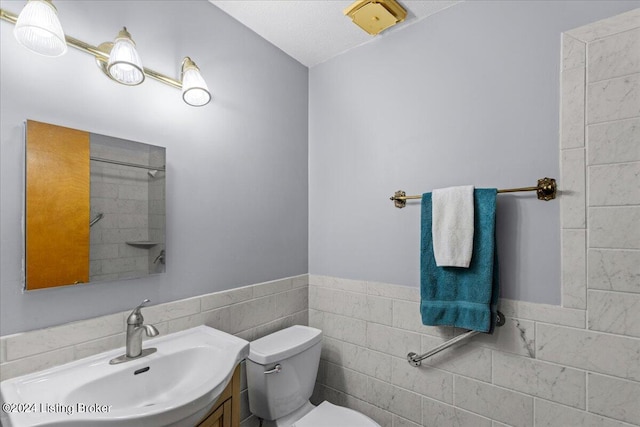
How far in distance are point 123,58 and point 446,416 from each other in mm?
1959

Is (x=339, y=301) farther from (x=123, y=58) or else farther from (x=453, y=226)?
(x=123, y=58)

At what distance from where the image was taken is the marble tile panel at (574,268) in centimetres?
117

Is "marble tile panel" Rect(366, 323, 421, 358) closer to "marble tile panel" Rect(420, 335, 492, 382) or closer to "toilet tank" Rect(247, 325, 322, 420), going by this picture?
"marble tile panel" Rect(420, 335, 492, 382)

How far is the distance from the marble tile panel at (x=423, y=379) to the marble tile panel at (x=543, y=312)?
0.42 metres

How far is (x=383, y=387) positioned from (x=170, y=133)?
164 centimetres

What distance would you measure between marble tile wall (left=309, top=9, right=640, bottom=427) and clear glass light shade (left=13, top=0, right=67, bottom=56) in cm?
175

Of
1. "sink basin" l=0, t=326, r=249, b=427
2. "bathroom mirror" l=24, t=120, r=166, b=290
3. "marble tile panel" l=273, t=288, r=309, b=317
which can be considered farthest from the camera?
"marble tile panel" l=273, t=288, r=309, b=317

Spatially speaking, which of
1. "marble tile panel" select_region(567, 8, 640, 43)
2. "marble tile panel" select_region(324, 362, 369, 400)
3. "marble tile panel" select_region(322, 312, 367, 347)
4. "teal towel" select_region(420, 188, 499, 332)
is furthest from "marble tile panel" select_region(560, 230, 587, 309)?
"marble tile panel" select_region(324, 362, 369, 400)

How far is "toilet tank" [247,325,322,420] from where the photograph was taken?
4.67 feet

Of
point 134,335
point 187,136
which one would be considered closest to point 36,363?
point 134,335

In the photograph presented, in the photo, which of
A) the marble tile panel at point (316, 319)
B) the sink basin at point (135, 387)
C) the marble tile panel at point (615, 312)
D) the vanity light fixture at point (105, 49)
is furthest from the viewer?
the marble tile panel at point (316, 319)

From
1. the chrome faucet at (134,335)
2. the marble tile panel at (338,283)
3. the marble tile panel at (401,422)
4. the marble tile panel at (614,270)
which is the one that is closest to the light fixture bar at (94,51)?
the chrome faucet at (134,335)

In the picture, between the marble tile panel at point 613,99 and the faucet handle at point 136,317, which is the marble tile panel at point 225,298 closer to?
the faucet handle at point 136,317

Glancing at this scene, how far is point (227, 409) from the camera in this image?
1134 mm
